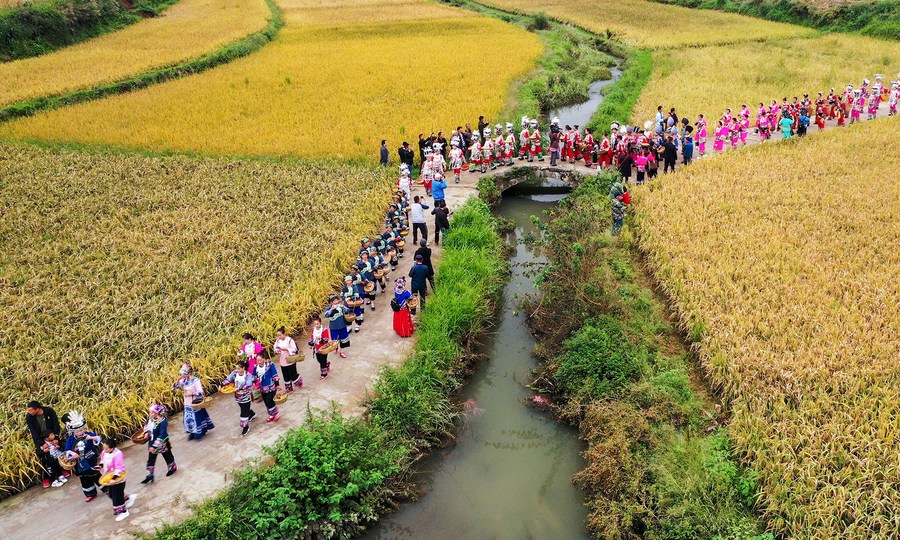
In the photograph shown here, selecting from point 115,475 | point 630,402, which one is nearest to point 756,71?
point 630,402

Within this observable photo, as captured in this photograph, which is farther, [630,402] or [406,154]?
[406,154]

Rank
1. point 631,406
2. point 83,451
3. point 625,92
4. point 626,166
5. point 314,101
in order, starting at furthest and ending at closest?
point 625,92 → point 314,101 → point 626,166 → point 631,406 → point 83,451

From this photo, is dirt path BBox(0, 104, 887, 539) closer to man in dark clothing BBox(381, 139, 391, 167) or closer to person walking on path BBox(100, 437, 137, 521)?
person walking on path BBox(100, 437, 137, 521)

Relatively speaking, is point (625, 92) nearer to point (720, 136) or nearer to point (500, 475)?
point (720, 136)

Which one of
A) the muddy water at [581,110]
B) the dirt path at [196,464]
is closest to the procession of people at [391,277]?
the dirt path at [196,464]

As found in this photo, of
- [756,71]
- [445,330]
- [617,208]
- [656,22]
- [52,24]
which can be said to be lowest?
[445,330]

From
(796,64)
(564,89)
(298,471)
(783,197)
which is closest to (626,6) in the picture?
(796,64)
